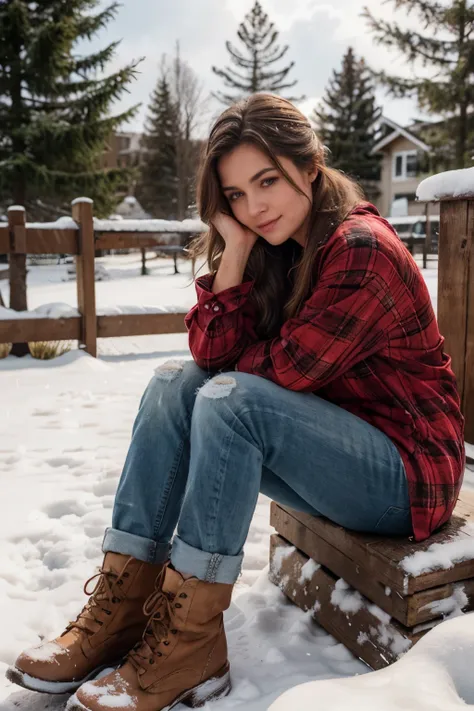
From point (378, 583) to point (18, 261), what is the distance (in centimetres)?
503

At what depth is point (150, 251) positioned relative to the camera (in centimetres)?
2633

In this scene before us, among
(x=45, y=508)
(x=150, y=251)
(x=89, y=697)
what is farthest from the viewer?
(x=150, y=251)

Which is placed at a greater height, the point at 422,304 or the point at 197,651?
the point at 422,304

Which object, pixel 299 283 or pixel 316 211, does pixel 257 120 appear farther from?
pixel 299 283

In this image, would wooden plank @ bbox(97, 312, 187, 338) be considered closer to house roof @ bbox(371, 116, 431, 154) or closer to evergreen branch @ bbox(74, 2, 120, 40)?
evergreen branch @ bbox(74, 2, 120, 40)

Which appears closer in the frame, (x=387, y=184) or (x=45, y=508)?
(x=45, y=508)

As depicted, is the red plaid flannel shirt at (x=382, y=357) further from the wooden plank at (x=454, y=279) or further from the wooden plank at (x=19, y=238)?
the wooden plank at (x=19, y=238)

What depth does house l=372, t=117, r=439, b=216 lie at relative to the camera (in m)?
31.7

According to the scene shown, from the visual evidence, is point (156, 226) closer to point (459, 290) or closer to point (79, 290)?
point (79, 290)

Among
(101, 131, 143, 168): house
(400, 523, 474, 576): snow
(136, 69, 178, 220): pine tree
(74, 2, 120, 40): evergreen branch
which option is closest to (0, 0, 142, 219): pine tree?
(74, 2, 120, 40): evergreen branch

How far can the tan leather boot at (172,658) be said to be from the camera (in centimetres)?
145

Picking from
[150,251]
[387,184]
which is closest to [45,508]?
[150,251]

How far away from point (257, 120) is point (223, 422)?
0.87 metres

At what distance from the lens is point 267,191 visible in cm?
183
